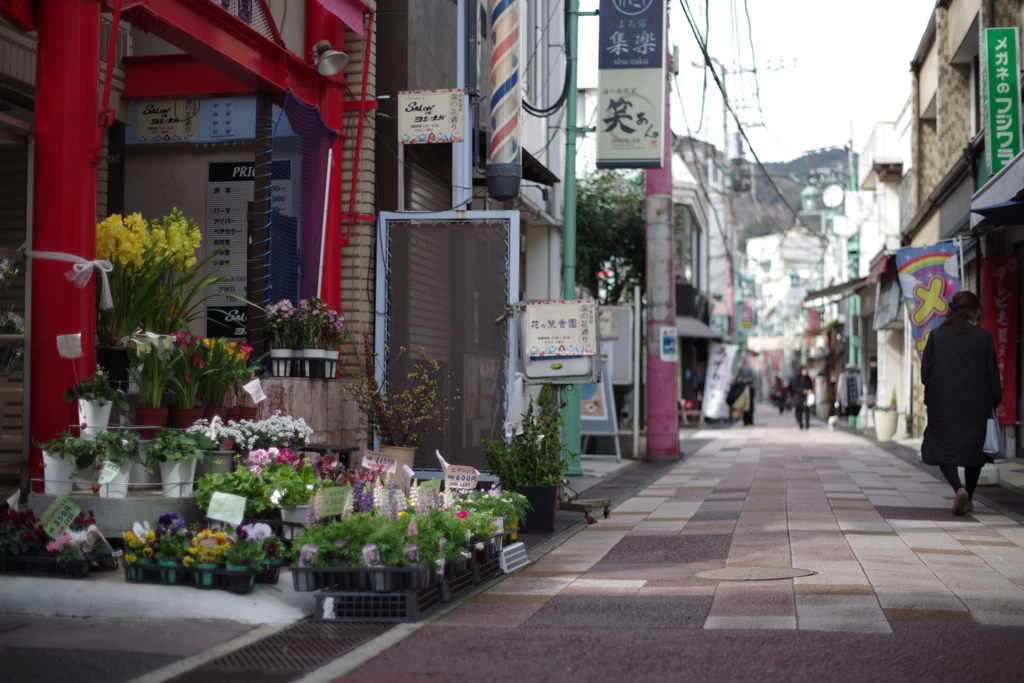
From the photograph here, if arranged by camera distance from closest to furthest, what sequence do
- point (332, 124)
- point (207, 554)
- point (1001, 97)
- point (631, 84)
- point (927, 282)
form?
point (207, 554) → point (332, 124) → point (1001, 97) → point (631, 84) → point (927, 282)

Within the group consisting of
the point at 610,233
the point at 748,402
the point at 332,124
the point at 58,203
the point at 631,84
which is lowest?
the point at 748,402

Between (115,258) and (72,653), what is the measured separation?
3.00 meters

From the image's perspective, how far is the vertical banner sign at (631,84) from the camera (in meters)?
15.0

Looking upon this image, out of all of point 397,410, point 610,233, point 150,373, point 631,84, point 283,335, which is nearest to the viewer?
point 150,373

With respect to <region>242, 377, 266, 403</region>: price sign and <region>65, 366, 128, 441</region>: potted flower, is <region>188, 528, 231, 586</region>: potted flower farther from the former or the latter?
<region>242, 377, 266, 403</region>: price sign

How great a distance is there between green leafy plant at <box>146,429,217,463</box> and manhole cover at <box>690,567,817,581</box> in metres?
3.11

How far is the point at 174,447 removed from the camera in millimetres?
6340

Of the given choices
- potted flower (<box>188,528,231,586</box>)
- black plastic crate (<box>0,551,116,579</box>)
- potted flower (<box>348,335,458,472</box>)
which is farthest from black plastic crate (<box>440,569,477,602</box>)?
potted flower (<box>348,335,458,472</box>)

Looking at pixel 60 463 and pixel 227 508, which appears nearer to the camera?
pixel 227 508

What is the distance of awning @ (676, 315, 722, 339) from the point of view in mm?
35344

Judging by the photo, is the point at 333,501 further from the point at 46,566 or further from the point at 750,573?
the point at 750,573

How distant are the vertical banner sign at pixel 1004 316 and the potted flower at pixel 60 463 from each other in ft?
44.0

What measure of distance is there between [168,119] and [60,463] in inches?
204

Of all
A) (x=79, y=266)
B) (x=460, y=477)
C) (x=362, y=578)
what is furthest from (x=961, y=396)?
(x=79, y=266)
